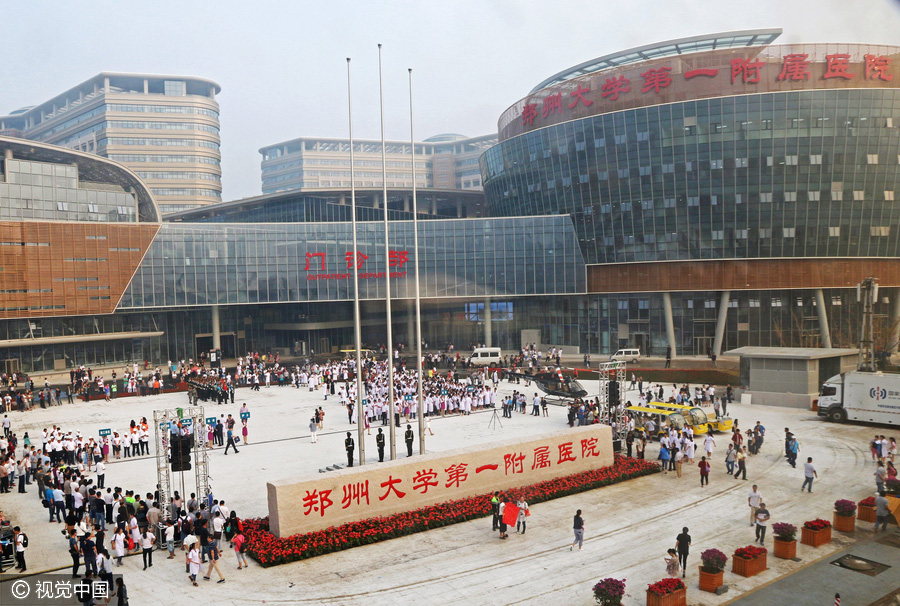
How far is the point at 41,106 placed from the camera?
152m

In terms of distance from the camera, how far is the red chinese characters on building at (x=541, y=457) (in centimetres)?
2659

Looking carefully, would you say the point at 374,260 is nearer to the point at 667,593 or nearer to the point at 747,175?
the point at 747,175

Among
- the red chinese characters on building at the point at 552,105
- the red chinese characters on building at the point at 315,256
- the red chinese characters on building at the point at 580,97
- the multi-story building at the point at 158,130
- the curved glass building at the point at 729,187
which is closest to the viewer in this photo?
the curved glass building at the point at 729,187

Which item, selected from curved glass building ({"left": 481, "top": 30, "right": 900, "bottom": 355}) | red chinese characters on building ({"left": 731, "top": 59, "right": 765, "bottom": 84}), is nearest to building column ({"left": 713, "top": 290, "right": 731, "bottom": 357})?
curved glass building ({"left": 481, "top": 30, "right": 900, "bottom": 355})

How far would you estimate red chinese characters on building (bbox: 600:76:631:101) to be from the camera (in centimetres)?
6889

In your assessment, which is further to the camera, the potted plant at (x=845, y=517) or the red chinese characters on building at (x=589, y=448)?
the red chinese characters on building at (x=589, y=448)

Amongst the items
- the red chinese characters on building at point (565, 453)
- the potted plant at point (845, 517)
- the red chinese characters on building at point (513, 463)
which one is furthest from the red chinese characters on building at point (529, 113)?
the potted plant at point (845, 517)

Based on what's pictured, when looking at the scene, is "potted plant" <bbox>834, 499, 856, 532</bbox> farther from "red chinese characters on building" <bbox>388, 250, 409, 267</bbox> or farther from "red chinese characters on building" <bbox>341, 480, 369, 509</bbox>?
"red chinese characters on building" <bbox>388, 250, 409, 267</bbox>

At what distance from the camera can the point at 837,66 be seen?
204 feet

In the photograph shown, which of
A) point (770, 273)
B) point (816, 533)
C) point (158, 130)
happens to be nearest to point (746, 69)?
point (770, 273)

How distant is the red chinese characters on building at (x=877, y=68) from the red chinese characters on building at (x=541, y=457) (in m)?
57.3

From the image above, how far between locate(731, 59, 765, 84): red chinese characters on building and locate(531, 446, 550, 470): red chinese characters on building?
52.7 meters

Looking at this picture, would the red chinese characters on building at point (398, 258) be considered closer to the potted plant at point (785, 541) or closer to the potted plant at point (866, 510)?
the potted plant at point (866, 510)

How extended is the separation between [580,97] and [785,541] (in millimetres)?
60505
